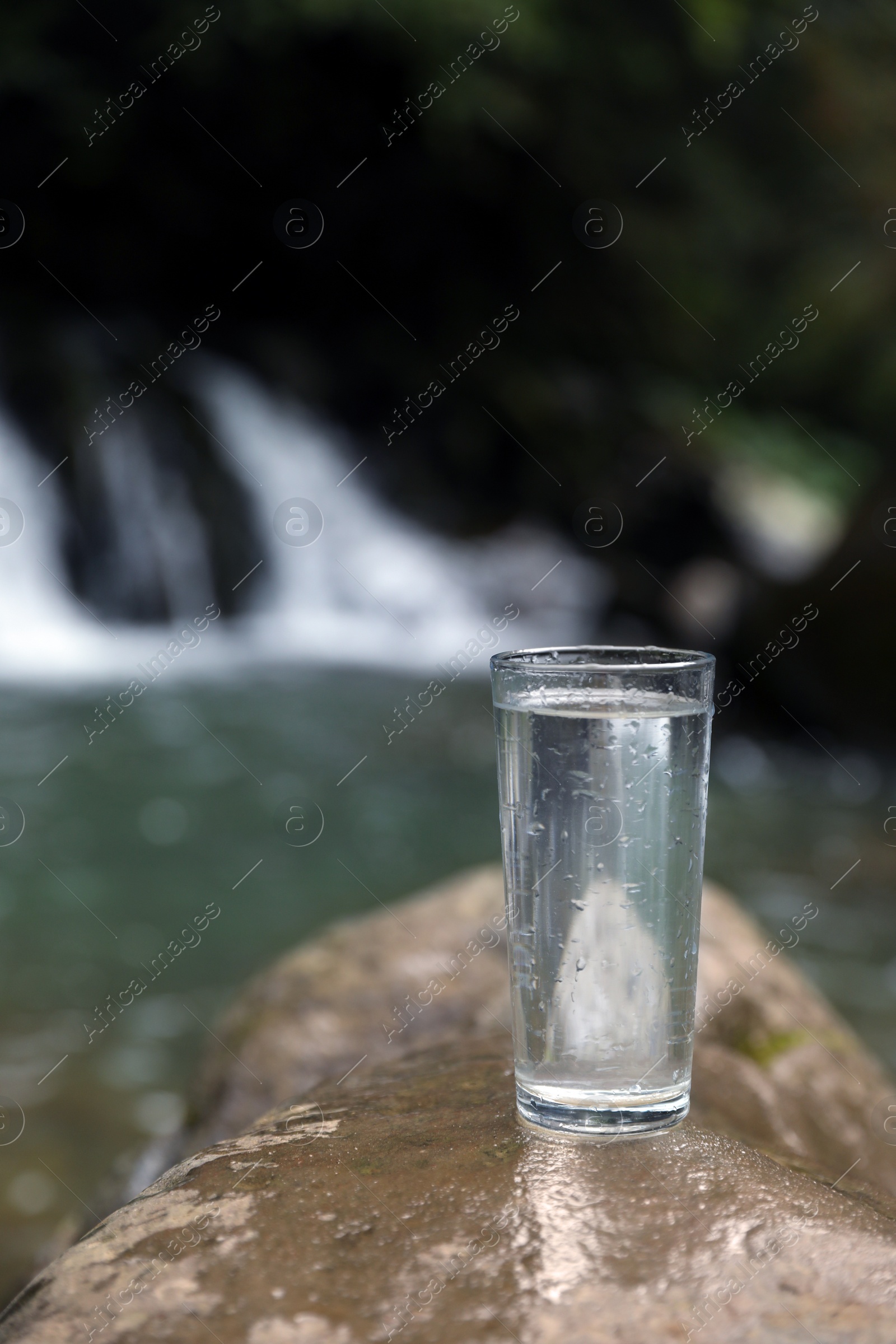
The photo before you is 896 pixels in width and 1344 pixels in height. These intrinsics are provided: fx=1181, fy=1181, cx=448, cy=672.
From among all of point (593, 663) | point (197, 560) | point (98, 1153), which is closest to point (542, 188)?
point (197, 560)

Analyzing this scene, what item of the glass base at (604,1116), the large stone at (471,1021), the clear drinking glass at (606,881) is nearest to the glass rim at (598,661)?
the clear drinking glass at (606,881)

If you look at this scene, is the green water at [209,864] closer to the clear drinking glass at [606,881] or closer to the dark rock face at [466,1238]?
the dark rock face at [466,1238]

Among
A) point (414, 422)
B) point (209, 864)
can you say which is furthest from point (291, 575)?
point (209, 864)

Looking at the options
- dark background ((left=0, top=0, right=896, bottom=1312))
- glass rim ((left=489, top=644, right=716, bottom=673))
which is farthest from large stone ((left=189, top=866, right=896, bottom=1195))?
dark background ((left=0, top=0, right=896, bottom=1312))

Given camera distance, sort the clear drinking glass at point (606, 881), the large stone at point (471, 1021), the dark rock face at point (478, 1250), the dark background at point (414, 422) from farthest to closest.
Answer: the dark background at point (414, 422) → the large stone at point (471, 1021) → the clear drinking glass at point (606, 881) → the dark rock face at point (478, 1250)

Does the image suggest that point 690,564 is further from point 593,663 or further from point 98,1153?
point 593,663

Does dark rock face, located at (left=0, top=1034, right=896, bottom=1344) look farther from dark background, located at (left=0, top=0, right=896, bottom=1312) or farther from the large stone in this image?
dark background, located at (left=0, top=0, right=896, bottom=1312)

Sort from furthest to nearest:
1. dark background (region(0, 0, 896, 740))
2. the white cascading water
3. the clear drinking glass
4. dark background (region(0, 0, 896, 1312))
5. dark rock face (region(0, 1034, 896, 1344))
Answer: dark background (region(0, 0, 896, 740)), the white cascading water, dark background (region(0, 0, 896, 1312)), the clear drinking glass, dark rock face (region(0, 1034, 896, 1344))
